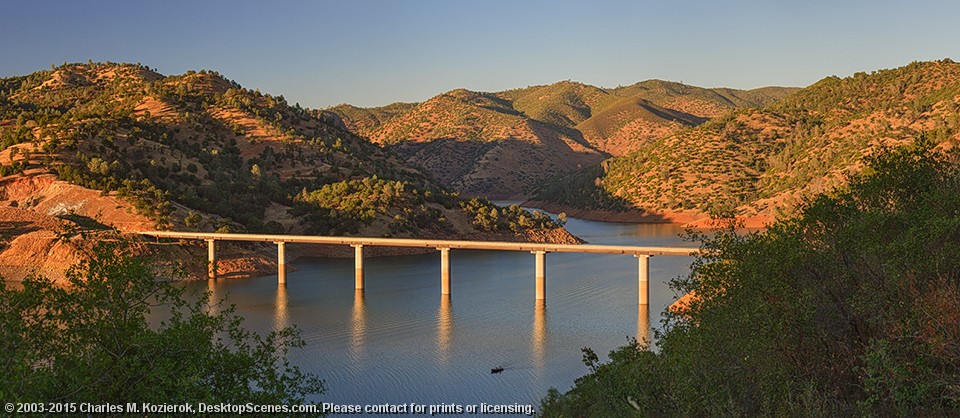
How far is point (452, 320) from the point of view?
1796 inches

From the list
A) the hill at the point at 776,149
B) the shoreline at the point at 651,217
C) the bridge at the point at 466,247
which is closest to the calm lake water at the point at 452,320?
the bridge at the point at 466,247

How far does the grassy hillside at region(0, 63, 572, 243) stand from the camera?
245 feet

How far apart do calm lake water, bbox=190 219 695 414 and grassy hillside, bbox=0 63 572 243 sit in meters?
9.14

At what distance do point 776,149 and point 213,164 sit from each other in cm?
8322

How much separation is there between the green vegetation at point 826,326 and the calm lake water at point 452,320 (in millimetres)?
9266

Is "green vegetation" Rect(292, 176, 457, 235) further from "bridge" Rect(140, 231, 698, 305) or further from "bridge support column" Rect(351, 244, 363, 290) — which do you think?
"bridge support column" Rect(351, 244, 363, 290)

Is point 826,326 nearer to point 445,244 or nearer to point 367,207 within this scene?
point 445,244

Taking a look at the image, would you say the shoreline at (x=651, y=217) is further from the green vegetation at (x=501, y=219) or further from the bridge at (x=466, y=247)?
the bridge at (x=466, y=247)

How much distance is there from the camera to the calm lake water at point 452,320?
31.3 metres

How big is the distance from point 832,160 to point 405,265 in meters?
63.4

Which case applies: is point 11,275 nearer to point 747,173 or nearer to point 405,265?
point 405,265

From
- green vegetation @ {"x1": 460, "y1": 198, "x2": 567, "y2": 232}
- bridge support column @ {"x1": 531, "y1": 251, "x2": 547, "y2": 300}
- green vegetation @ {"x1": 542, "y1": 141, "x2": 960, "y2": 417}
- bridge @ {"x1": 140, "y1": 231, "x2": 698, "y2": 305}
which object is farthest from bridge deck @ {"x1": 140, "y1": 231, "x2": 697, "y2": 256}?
green vegetation @ {"x1": 542, "y1": 141, "x2": 960, "y2": 417}

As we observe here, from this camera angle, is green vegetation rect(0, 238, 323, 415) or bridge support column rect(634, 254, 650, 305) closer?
green vegetation rect(0, 238, 323, 415)

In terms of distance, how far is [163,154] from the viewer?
88438 millimetres
